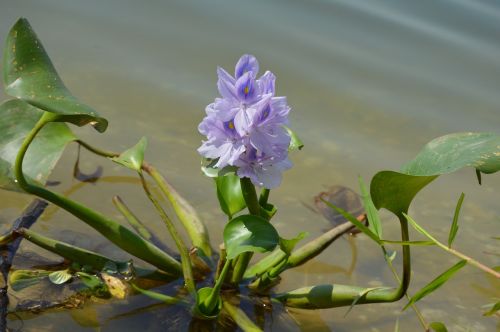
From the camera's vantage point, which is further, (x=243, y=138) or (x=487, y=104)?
(x=487, y=104)

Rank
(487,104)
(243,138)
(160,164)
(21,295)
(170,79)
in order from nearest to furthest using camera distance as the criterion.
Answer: (243,138) < (21,295) < (160,164) < (170,79) < (487,104)

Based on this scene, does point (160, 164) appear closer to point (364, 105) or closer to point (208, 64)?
point (208, 64)

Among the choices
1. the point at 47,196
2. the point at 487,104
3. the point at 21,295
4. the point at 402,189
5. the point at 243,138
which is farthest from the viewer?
the point at 487,104

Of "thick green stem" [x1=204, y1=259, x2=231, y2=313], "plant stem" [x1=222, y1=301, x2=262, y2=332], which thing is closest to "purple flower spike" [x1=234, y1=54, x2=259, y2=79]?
"thick green stem" [x1=204, y1=259, x2=231, y2=313]

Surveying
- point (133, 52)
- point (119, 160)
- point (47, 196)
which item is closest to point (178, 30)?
point (133, 52)

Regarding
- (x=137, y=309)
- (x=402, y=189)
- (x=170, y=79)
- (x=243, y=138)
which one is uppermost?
(x=243, y=138)

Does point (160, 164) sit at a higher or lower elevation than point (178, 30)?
lower

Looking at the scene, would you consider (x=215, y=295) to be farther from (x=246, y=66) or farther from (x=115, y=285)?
(x=246, y=66)

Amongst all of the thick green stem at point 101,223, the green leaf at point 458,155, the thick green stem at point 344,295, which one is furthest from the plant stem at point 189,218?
the green leaf at point 458,155
